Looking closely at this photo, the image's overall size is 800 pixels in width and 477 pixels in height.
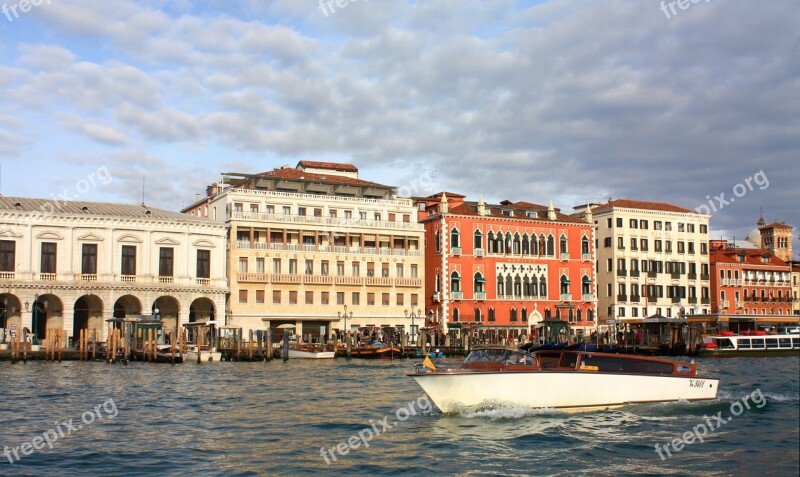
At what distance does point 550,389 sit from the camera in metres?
20.4

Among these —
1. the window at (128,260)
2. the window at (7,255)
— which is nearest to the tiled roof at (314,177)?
the window at (128,260)

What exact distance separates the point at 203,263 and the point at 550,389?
39.4 meters

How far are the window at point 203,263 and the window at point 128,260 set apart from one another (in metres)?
4.12

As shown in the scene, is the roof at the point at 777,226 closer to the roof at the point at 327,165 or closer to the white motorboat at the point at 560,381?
the roof at the point at 327,165

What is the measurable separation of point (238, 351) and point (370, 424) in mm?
26709

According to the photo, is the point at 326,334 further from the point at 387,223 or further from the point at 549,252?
the point at 549,252

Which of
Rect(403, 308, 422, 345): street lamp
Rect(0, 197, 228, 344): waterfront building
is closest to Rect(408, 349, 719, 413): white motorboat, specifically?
Rect(0, 197, 228, 344): waterfront building

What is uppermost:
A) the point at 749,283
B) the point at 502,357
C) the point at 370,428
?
the point at 749,283

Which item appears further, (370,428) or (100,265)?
(100,265)

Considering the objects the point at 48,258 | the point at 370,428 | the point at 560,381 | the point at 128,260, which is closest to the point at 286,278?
the point at 128,260

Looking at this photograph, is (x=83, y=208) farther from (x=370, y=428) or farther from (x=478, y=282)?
(x=370, y=428)

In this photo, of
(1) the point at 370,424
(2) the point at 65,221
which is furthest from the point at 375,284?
(1) the point at 370,424

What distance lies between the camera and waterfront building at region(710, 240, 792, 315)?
259 ft

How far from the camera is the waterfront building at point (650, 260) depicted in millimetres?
71875
